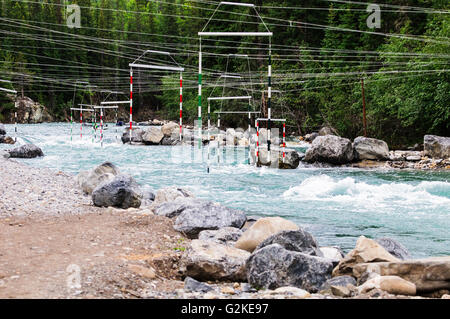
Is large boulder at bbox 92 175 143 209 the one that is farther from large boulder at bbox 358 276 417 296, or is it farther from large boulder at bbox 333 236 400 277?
large boulder at bbox 358 276 417 296

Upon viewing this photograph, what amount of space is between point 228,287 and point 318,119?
32.9 metres

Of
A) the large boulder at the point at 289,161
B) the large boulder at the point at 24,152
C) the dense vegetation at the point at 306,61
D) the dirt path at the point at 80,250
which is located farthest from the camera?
the dense vegetation at the point at 306,61

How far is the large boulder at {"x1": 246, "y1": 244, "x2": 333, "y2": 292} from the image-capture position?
4910mm

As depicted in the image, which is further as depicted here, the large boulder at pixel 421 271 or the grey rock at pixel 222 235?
the grey rock at pixel 222 235

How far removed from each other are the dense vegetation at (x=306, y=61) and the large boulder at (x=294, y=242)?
1819cm

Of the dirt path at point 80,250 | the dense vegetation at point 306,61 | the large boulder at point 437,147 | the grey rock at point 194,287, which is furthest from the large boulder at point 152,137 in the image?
the grey rock at point 194,287

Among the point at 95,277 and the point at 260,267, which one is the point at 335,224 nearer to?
the point at 260,267

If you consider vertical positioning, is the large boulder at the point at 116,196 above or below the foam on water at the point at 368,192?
above

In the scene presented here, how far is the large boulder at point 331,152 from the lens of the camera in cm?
2081

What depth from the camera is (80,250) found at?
5.56m

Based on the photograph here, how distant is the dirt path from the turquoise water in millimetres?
3019

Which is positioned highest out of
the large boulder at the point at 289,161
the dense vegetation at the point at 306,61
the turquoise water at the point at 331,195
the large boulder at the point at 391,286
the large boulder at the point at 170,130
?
the dense vegetation at the point at 306,61

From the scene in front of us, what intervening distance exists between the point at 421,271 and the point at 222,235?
115 inches

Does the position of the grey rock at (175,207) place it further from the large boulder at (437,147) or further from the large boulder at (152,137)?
the large boulder at (152,137)
